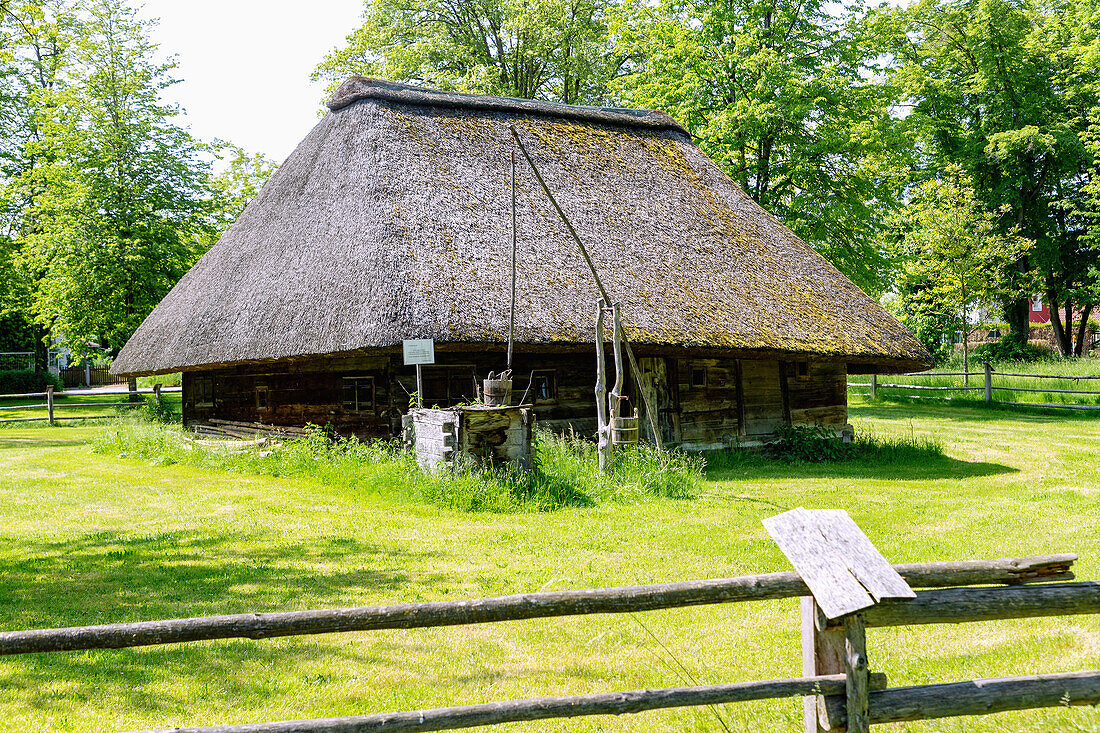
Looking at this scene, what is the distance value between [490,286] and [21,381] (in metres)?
24.5

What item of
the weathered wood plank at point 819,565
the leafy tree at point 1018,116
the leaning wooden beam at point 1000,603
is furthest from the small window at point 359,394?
the leafy tree at point 1018,116

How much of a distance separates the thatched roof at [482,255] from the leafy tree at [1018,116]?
19.1 meters

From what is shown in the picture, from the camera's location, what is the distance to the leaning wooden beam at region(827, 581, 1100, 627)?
9.80ft

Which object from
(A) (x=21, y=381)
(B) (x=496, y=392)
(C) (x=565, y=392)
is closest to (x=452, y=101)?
(C) (x=565, y=392)

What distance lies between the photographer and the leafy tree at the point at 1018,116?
1188 inches

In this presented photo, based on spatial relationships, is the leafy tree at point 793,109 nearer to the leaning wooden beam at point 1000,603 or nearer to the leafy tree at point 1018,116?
the leafy tree at point 1018,116

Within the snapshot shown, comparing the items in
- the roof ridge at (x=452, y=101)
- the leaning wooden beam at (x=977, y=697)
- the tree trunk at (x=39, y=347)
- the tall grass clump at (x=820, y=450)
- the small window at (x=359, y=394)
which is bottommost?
the tall grass clump at (x=820, y=450)

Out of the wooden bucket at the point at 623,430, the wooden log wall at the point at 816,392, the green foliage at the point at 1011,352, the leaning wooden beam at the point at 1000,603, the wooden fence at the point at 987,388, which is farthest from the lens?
the green foliage at the point at 1011,352

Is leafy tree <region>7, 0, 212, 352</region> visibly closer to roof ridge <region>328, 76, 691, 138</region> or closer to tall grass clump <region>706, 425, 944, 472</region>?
roof ridge <region>328, 76, 691, 138</region>

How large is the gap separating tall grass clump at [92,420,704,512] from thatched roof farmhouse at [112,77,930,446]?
120 cm

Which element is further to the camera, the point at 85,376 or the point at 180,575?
the point at 85,376

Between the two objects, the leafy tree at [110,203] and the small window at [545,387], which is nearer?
the small window at [545,387]

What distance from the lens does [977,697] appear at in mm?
2912

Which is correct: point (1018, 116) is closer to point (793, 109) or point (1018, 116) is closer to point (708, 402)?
point (793, 109)
